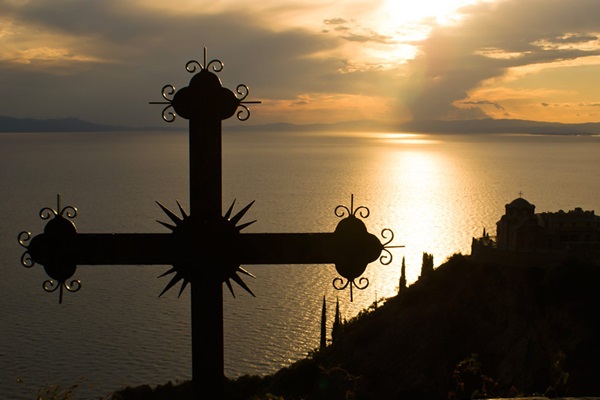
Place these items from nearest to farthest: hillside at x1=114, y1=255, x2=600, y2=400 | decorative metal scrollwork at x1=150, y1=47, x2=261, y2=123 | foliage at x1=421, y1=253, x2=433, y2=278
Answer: decorative metal scrollwork at x1=150, y1=47, x2=261, y2=123 < hillside at x1=114, y1=255, x2=600, y2=400 < foliage at x1=421, y1=253, x2=433, y2=278

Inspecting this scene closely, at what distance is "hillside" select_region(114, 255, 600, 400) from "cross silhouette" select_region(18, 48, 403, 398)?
5154 centimetres

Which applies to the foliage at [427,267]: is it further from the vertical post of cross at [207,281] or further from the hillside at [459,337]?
the vertical post of cross at [207,281]

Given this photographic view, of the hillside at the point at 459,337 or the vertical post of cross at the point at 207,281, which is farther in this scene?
the hillside at the point at 459,337

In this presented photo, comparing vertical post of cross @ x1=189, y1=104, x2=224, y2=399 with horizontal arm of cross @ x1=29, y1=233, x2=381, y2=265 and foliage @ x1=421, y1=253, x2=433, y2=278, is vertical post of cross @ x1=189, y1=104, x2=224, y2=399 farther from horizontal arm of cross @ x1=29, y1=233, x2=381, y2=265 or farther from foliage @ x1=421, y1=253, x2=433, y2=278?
foliage @ x1=421, y1=253, x2=433, y2=278

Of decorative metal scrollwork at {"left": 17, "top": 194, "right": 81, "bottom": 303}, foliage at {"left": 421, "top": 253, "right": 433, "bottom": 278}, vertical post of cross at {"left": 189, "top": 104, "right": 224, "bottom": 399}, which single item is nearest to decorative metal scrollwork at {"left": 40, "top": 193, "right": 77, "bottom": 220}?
decorative metal scrollwork at {"left": 17, "top": 194, "right": 81, "bottom": 303}

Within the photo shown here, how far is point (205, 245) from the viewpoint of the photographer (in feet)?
19.4

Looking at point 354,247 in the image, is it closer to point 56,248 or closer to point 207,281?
point 207,281

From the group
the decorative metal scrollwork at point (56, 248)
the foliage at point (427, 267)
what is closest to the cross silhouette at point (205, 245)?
the decorative metal scrollwork at point (56, 248)

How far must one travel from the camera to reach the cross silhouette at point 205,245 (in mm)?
5863

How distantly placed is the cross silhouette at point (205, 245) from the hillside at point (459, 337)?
51.5 meters

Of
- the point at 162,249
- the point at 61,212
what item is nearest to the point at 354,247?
the point at 162,249

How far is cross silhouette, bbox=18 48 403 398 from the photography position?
586cm

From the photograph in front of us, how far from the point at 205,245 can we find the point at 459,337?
66220 millimetres

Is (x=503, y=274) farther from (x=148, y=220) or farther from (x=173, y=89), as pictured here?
(x=148, y=220)
